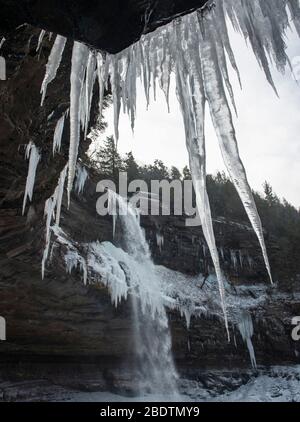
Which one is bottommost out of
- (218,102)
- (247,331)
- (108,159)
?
(218,102)

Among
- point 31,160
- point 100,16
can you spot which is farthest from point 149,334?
point 100,16

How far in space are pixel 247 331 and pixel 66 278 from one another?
9.33 meters

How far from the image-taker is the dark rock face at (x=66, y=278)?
486cm

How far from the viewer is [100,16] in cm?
191

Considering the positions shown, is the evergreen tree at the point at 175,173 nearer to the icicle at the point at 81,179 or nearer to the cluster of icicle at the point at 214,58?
the icicle at the point at 81,179

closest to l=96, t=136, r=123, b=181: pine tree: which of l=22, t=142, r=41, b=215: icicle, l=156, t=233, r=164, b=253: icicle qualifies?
l=156, t=233, r=164, b=253: icicle

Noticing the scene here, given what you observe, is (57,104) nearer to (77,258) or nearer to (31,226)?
(31,226)

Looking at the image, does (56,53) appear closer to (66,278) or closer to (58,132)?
(58,132)

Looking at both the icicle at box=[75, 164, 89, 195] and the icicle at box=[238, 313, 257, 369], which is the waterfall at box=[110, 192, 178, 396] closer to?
the icicle at box=[75, 164, 89, 195]

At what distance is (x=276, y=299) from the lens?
1803 centimetres

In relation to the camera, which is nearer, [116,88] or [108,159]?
[116,88]

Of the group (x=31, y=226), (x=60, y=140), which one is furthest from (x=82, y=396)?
(x=60, y=140)

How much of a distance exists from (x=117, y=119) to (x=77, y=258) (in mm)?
8448

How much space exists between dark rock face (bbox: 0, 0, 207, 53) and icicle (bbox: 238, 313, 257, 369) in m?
15.8
